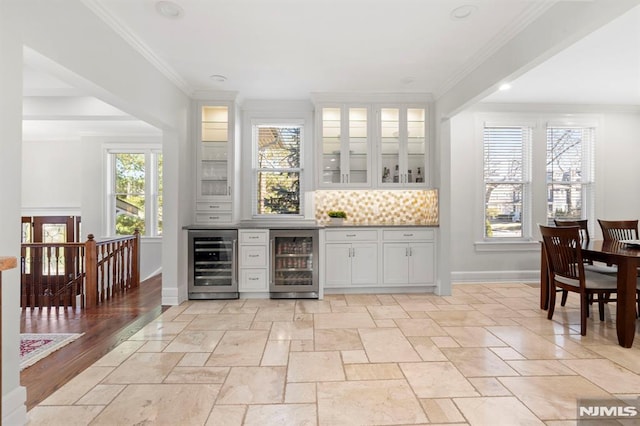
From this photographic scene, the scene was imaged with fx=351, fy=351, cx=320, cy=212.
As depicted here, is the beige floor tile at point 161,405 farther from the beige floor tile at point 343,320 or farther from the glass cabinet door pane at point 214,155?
the glass cabinet door pane at point 214,155

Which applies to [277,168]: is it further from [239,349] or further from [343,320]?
[239,349]

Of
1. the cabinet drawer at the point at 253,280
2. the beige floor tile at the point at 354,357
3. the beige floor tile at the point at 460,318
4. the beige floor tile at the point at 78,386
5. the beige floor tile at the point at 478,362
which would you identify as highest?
the cabinet drawer at the point at 253,280

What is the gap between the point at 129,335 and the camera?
3352 mm

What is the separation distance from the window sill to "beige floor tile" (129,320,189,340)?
14.6ft

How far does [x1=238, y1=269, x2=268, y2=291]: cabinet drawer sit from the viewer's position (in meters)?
4.63

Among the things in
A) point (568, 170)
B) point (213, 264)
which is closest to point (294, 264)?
point (213, 264)

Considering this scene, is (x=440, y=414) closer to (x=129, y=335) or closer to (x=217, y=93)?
(x=129, y=335)

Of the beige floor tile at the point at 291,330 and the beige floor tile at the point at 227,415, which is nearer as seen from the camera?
the beige floor tile at the point at 227,415

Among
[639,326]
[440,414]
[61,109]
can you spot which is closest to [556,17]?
[440,414]

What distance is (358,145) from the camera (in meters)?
5.01

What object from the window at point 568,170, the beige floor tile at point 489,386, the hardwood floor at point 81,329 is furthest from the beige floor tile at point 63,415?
the window at point 568,170


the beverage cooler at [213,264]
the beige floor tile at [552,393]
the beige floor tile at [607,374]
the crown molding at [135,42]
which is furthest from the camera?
the beverage cooler at [213,264]

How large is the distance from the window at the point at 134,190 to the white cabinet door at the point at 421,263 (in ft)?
15.8

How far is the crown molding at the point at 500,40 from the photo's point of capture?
8.93 feet
